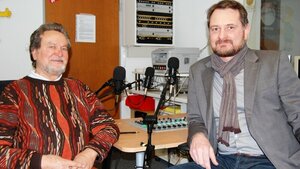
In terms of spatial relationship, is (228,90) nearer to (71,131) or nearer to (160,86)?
(71,131)

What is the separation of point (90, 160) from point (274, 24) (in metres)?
3.23

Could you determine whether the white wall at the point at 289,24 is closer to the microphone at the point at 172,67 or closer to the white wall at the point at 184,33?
the white wall at the point at 184,33

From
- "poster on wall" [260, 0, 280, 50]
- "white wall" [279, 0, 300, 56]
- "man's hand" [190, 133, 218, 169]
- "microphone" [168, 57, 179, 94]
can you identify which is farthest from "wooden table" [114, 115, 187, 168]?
"white wall" [279, 0, 300, 56]

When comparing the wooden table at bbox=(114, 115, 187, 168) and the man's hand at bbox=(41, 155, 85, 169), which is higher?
the wooden table at bbox=(114, 115, 187, 168)

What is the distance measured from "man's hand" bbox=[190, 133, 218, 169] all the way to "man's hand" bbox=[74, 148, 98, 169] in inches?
20.2

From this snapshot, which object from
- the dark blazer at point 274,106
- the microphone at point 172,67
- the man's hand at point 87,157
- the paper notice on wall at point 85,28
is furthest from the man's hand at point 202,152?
the paper notice on wall at point 85,28

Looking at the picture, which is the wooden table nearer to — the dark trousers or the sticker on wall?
the dark trousers

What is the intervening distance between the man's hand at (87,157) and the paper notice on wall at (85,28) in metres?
2.25

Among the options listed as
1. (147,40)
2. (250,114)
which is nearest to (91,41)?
(147,40)

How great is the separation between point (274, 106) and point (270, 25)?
105 inches

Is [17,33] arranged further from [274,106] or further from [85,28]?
[274,106]

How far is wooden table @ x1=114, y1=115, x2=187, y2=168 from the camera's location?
1.71m

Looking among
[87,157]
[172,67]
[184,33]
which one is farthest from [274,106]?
[184,33]

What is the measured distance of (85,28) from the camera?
375 centimetres
